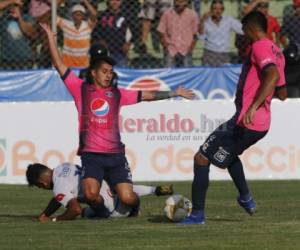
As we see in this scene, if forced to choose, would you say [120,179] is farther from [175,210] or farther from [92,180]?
[175,210]

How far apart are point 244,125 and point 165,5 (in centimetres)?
899

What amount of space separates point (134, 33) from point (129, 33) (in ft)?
0.41

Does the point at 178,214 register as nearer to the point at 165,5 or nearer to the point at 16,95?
the point at 16,95

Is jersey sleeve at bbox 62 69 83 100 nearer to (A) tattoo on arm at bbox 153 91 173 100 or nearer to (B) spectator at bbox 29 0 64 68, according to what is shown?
(A) tattoo on arm at bbox 153 91 173 100

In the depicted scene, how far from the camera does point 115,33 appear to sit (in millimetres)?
18922

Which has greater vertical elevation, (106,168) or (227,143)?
(227,143)

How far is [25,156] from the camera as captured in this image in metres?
17.1

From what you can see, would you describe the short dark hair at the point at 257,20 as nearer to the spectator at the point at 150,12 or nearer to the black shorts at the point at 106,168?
the black shorts at the point at 106,168

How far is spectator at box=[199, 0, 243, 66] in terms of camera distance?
1897 centimetres

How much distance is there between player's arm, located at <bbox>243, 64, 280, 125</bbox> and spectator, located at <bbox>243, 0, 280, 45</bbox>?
8.47 meters

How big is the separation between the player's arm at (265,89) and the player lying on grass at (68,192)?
1.91 meters

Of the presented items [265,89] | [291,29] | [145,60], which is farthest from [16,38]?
[265,89]

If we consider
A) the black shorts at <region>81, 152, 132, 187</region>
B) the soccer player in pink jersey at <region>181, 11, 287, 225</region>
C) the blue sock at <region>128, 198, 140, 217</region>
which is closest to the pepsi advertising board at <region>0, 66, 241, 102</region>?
the blue sock at <region>128, 198, 140, 217</region>

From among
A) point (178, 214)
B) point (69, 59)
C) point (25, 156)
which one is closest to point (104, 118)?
point (178, 214)
